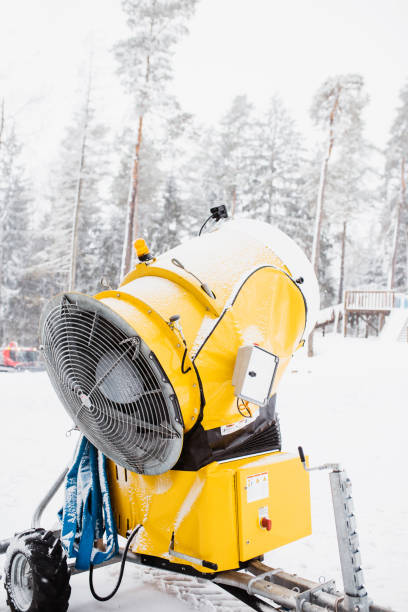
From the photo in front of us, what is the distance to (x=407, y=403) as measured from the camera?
9.67 metres

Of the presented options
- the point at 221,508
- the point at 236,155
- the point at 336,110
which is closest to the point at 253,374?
the point at 221,508

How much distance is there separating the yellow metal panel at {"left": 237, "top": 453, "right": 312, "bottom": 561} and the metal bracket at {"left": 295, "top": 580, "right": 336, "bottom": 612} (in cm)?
29

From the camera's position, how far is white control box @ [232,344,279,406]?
2242 millimetres

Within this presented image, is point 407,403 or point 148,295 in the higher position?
point 148,295

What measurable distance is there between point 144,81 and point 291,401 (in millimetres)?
11156

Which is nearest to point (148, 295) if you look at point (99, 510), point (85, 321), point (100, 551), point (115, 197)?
point (85, 321)

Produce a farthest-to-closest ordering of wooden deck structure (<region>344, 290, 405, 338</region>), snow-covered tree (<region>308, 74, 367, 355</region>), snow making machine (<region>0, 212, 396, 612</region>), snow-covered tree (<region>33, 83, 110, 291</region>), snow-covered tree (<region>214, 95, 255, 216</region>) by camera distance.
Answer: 1. snow-covered tree (<region>214, 95, 255, 216</region>)
2. wooden deck structure (<region>344, 290, 405, 338</region>)
3. snow-covered tree (<region>33, 83, 110, 291</region>)
4. snow-covered tree (<region>308, 74, 367, 355</region>)
5. snow making machine (<region>0, 212, 396, 612</region>)

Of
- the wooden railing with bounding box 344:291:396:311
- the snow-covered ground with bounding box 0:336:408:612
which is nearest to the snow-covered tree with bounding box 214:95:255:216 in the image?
the wooden railing with bounding box 344:291:396:311

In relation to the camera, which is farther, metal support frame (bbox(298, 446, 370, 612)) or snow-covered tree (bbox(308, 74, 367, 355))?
snow-covered tree (bbox(308, 74, 367, 355))

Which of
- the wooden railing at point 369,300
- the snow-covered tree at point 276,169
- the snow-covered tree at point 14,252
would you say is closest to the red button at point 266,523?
the wooden railing at point 369,300

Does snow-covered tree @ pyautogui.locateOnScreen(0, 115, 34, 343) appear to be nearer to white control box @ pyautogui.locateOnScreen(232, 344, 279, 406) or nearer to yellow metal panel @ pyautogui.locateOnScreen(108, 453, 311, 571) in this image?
yellow metal panel @ pyautogui.locateOnScreen(108, 453, 311, 571)

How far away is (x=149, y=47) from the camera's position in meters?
15.8

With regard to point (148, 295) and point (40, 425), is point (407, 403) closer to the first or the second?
point (40, 425)

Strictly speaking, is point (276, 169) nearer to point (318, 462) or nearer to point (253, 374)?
point (318, 462)
